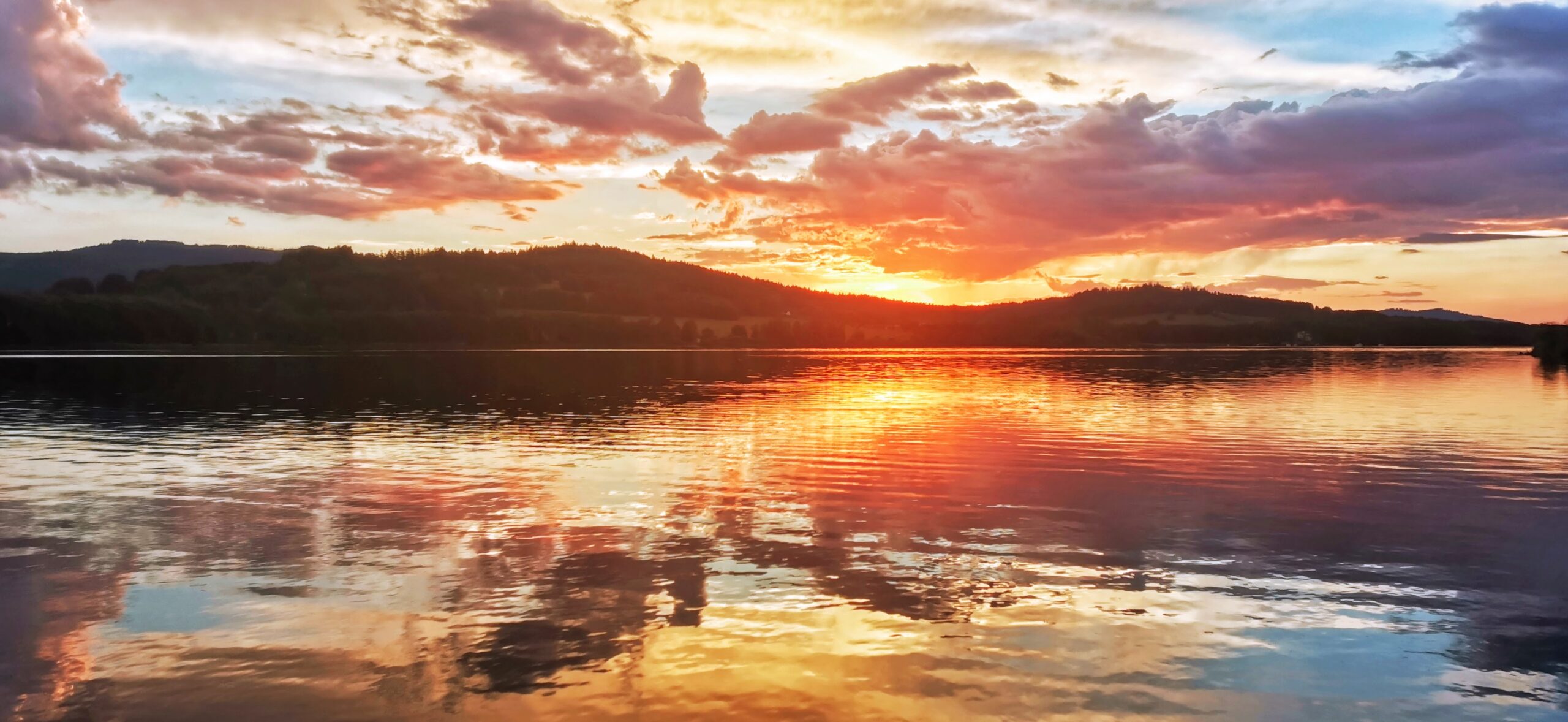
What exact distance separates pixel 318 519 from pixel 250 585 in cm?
690

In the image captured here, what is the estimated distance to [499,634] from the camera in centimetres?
1548

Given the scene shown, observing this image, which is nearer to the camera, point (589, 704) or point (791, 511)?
point (589, 704)

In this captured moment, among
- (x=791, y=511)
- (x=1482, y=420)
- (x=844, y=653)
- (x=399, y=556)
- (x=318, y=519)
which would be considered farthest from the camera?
(x=1482, y=420)

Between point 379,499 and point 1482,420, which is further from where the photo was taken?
point 1482,420

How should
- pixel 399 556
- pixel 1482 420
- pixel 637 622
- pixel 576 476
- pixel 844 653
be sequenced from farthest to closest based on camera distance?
pixel 1482 420
pixel 576 476
pixel 399 556
pixel 637 622
pixel 844 653

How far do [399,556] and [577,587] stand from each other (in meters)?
4.96

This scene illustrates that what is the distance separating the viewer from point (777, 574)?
63.7ft

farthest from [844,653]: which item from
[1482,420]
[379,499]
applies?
[1482,420]

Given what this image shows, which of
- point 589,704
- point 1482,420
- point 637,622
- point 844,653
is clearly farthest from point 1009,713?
point 1482,420

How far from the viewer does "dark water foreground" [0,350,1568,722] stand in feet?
43.6

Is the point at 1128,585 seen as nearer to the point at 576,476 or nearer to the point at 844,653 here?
the point at 844,653

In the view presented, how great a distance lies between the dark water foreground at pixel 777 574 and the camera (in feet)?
43.6

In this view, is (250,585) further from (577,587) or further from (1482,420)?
(1482,420)

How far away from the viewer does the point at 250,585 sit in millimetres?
18375
